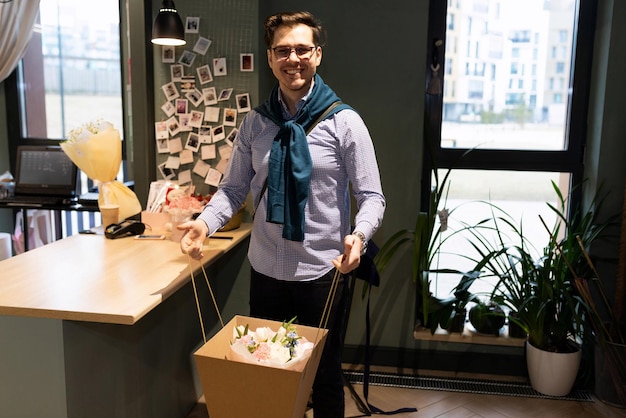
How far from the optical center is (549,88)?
296 cm

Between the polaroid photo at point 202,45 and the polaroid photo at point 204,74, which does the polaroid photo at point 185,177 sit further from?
the polaroid photo at point 202,45

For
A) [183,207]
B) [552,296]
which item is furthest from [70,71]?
[552,296]

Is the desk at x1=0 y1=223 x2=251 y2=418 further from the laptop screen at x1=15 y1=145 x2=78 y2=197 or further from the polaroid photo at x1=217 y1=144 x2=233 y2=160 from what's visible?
the laptop screen at x1=15 y1=145 x2=78 y2=197

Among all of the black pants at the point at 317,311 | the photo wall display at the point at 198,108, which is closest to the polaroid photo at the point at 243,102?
the photo wall display at the point at 198,108

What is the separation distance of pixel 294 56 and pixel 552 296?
5.57 feet

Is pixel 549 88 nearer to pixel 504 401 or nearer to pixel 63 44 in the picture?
pixel 504 401

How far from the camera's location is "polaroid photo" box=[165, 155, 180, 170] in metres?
2.84

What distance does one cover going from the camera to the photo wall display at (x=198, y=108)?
277 cm

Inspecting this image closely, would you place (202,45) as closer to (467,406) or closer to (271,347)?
(271,347)

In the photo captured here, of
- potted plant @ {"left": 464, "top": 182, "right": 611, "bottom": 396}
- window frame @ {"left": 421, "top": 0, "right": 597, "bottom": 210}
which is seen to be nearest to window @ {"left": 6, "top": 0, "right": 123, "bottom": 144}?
window frame @ {"left": 421, "top": 0, "right": 597, "bottom": 210}

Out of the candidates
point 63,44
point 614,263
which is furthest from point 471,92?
point 63,44

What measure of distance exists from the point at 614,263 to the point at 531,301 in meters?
0.46

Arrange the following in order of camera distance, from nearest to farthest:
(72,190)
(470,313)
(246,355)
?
1. (246,355)
2. (470,313)
3. (72,190)

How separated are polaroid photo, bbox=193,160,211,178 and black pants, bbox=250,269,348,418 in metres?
1.03
